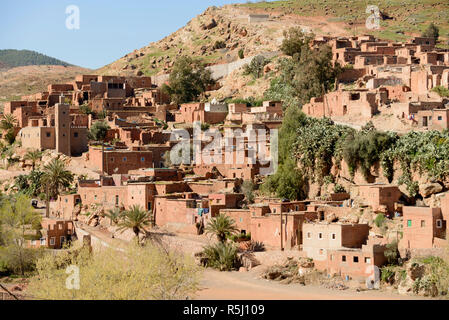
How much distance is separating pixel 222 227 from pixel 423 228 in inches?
341

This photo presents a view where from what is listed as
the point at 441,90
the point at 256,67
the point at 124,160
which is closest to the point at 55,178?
the point at 124,160

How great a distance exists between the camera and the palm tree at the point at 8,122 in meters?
52.2

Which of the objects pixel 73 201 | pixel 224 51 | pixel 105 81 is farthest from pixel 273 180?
pixel 224 51

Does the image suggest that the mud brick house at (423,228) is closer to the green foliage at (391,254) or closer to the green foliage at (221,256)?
the green foliage at (391,254)

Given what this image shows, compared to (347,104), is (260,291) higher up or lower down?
lower down

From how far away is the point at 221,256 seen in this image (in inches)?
1400

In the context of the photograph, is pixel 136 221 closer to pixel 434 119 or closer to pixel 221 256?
pixel 221 256

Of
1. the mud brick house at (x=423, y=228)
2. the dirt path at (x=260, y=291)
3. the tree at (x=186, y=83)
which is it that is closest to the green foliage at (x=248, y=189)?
the dirt path at (x=260, y=291)

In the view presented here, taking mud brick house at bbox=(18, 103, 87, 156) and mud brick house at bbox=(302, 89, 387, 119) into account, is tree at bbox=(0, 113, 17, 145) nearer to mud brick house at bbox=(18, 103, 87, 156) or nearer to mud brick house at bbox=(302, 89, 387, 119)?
mud brick house at bbox=(18, 103, 87, 156)

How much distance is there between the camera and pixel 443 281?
3027 cm

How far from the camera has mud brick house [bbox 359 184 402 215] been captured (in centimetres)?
3466

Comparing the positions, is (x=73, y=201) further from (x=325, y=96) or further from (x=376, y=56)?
(x=376, y=56)

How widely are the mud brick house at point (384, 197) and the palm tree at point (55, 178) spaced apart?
16.9 m
